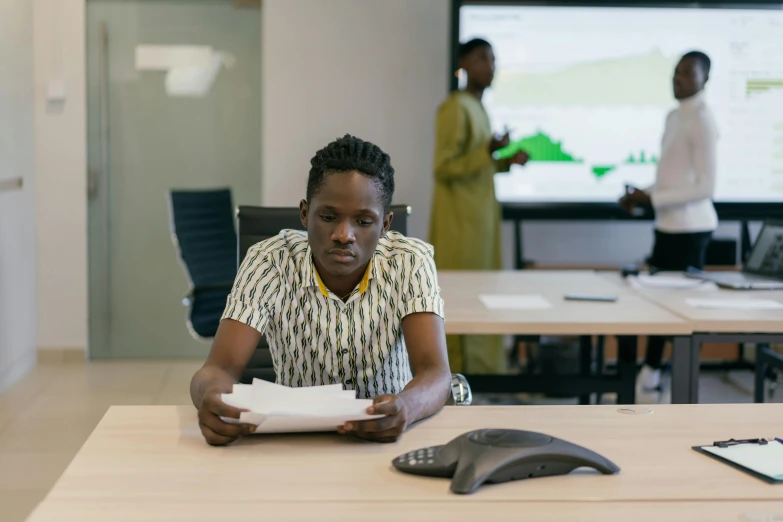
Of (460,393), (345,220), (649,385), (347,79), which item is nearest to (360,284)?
(345,220)

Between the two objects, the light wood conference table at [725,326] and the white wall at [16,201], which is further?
the white wall at [16,201]

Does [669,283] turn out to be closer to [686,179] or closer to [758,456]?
[686,179]

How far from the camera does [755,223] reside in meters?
5.72

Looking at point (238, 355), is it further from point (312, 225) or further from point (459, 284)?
point (459, 284)

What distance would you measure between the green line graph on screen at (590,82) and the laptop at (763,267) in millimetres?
1750

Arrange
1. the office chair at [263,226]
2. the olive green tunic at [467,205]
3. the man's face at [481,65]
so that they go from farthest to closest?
the man's face at [481,65]
the olive green tunic at [467,205]
the office chair at [263,226]

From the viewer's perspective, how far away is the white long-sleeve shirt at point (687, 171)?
4121mm

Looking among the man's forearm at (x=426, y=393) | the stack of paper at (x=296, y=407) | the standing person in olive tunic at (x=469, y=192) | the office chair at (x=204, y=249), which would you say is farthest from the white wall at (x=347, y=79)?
the stack of paper at (x=296, y=407)

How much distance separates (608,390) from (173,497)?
232 cm

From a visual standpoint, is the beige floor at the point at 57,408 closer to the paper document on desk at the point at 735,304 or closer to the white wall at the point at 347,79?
the white wall at the point at 347,79

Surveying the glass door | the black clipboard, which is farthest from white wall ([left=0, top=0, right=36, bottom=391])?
the black clipboard

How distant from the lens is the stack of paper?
156cm

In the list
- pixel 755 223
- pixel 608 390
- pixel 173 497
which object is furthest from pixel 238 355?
pixel 755 223

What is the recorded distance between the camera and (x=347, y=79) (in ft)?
17.6
